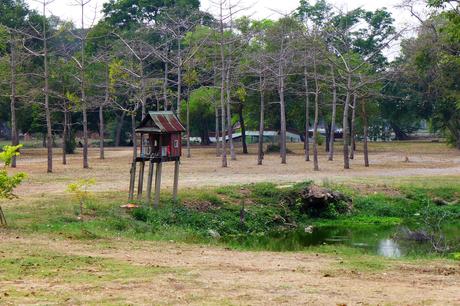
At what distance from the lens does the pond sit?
65.7ft

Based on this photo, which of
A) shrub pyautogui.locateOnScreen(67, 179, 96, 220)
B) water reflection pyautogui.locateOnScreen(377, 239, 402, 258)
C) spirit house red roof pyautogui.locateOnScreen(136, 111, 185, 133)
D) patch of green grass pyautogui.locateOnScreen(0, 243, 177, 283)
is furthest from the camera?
spirit house red roof pyautogui.locateOnScreen(136, 111, 185, 133)

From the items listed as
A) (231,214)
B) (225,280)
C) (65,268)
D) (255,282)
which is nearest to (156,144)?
(231,214)

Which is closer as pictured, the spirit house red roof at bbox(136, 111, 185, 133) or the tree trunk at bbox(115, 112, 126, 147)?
the spirit house red roof at bbox(136, 111, 185, 133)

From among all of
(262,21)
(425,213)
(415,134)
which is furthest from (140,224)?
(415,134)

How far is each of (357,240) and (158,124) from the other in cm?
722

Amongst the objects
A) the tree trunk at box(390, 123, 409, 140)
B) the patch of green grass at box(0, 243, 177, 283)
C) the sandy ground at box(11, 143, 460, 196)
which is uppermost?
the tree trunk at box(390, 123, 409, 140)

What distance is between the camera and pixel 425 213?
27750 mm

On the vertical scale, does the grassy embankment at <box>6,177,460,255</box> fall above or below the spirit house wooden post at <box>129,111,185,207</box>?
below

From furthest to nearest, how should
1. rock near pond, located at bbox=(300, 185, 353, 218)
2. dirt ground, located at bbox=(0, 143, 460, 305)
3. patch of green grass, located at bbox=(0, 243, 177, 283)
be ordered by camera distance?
rock near pond, located at bbox=(300, 185, 353, 218)
patch of green grass, located at bbox=(0, 243, 177, 283)
dirt ground, located at bbox=(0, 143, 460, 305)

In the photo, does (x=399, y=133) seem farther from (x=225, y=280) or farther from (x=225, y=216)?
(x=225, y=280)

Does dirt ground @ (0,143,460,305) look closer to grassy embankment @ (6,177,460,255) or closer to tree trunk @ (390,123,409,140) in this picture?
grassy embankment @ (6,177,460,255)

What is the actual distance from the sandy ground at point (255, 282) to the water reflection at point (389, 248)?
11.1ft

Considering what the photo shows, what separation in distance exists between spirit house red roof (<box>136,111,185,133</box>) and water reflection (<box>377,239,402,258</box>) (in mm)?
7445

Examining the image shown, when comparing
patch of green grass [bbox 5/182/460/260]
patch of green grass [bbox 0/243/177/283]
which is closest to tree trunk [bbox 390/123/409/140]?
patch of green grass [bbox 5/182/460/260]
